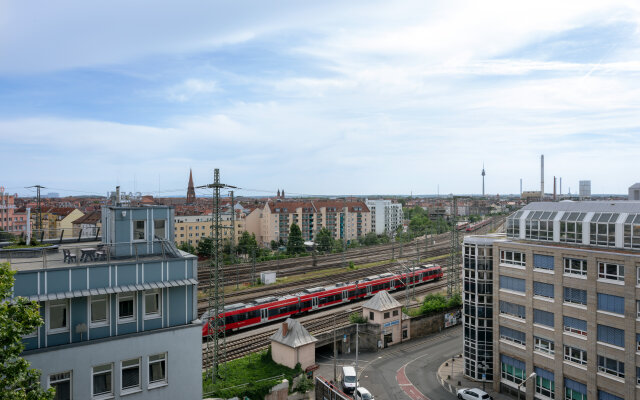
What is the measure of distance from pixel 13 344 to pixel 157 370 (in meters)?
5.27

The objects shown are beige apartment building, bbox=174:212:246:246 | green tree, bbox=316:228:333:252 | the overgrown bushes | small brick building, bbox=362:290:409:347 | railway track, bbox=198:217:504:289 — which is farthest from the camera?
beige apartment building, bbox=174:212:246:246

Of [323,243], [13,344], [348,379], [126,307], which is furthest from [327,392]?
[323,243]

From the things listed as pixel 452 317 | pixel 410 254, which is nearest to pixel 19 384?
pixel 452 317

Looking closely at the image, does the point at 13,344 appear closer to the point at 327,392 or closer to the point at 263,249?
the point at 327,392

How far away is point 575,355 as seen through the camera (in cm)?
2838

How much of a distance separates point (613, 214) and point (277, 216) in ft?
319

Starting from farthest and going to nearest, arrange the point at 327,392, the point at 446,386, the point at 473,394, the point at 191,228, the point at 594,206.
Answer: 1. the point at 191,228
2. the point at 446,386
3. the point at 473,394
4. the point at 327,392
5. the point at 594,206

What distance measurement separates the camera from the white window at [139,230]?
18172 mm

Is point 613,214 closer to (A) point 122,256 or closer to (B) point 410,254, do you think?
(A) point 122,256

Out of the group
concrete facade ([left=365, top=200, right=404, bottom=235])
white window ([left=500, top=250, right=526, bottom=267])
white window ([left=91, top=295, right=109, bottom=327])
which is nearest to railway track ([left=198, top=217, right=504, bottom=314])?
white window ([left=500, top=250, right=526, bottom=267])

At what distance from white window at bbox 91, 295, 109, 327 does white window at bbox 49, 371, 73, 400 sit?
5.34 feet

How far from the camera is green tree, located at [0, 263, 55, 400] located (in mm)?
10086

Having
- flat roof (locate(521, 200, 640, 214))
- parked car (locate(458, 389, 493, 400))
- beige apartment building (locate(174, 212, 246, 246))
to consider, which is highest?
flat roof (locate(521, 200, 640, 214))

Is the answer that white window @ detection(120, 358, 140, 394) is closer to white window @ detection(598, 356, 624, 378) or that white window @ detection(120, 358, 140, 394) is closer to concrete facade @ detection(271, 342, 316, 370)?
concrete facade @ detection(271, 342, 316, 370)
